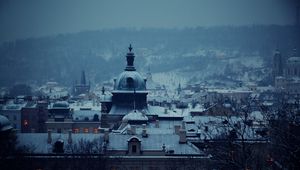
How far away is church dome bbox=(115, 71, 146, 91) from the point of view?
77.7m

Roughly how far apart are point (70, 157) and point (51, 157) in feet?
6.09

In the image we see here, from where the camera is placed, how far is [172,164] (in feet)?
170

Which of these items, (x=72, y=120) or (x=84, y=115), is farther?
(x=84, y=115)

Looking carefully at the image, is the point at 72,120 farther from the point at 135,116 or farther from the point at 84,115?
the point at 135,116

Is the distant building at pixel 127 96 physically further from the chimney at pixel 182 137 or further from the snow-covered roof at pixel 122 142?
the chimney at pixel 182 137

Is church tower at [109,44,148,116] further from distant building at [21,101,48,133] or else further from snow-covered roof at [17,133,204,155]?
snow-covered roof at [17,133,204,155]

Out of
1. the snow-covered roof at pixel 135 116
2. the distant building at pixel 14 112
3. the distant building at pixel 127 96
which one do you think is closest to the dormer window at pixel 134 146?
the snow-covered roof at pixel 135 116

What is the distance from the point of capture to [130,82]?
77812 mm

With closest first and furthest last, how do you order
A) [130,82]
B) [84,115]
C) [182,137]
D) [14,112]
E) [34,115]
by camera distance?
[182,137], [130,82], [84,115], [34,115], [14,112]

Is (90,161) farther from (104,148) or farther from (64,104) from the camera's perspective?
(64,104)

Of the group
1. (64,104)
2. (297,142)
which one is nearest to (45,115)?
(64,104)

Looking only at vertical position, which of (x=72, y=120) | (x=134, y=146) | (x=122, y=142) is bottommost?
(x=134, y=146)

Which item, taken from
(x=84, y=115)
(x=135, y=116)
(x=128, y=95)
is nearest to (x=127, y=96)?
(x=128, y=95)

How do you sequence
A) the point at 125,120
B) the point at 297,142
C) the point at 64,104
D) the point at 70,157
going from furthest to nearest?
the point at 64,104, the point at 125,120, the point at 70,157, the point at 297,142
